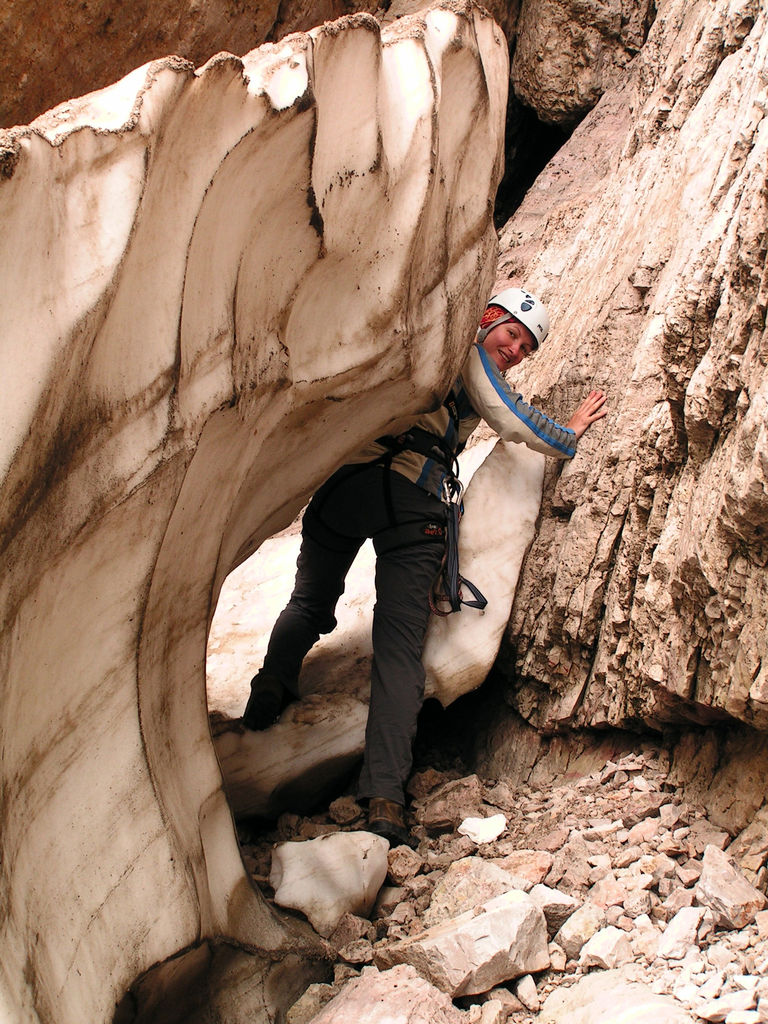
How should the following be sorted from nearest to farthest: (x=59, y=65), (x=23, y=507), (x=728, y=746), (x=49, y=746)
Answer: (x=23, y=507), (x=49, y=746), (x=728, y=746), (x=59, y=65)

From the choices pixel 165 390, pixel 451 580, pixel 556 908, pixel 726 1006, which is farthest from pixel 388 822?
pixel 165 390

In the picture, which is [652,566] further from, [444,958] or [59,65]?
[59,65]

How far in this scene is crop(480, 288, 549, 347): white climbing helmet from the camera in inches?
170

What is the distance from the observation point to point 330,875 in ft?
11.1

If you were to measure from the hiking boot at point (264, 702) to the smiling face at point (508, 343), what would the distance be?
1679mm

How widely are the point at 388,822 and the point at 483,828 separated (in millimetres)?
347

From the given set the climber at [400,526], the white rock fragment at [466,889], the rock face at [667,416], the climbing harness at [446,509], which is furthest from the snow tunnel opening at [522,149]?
the white rock fragment at [466,889]

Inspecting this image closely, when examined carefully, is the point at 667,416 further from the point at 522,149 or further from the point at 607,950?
the point at 522,149

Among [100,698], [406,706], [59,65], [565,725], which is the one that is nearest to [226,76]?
[100,698]

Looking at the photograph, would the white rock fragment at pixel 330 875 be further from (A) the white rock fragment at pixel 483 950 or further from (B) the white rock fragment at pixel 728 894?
(B) the white rock fragment at pixel 728 894

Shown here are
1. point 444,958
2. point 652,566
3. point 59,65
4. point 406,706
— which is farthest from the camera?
point 59,65

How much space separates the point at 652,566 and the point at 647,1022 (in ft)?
5.30

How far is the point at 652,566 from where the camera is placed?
3557 mm

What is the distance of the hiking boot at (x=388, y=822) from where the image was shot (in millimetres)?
3686
